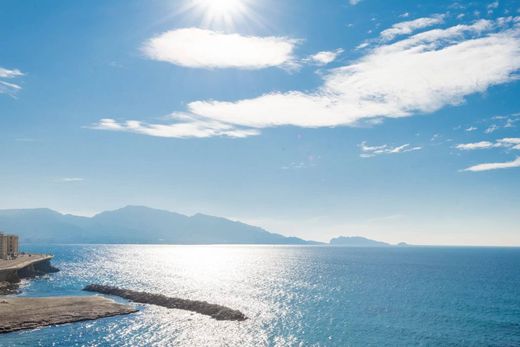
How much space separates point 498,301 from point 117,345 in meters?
100.0

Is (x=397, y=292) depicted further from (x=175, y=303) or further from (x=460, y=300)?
(x=175, y=303)

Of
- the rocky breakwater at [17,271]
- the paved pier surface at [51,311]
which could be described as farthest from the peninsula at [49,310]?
the rocky breakwater at [17,271]

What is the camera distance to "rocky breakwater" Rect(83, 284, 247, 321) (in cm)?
8381

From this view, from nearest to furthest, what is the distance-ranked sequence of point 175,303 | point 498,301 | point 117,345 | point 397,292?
point 117,345
point 175,303
point 498,301
point 397,292

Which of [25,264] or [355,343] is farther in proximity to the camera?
[25,264]

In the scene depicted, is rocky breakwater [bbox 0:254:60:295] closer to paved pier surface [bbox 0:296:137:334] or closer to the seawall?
the seawall

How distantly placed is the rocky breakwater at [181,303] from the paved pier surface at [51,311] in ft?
31.7

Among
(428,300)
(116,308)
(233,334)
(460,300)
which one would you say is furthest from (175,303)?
(460,300)

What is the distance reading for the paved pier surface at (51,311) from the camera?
7225cm

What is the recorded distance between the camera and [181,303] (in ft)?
315

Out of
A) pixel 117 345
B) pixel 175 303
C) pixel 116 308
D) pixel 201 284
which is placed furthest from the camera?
pixel 201 284

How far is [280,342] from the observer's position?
66.6 metres

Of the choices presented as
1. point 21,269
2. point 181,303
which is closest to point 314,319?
point 181,303

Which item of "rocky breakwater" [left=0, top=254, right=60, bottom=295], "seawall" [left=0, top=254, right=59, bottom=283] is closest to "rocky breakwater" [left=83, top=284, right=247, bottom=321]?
"rocky breakwater" [left=0, top=254, right=60, bottom=295]
